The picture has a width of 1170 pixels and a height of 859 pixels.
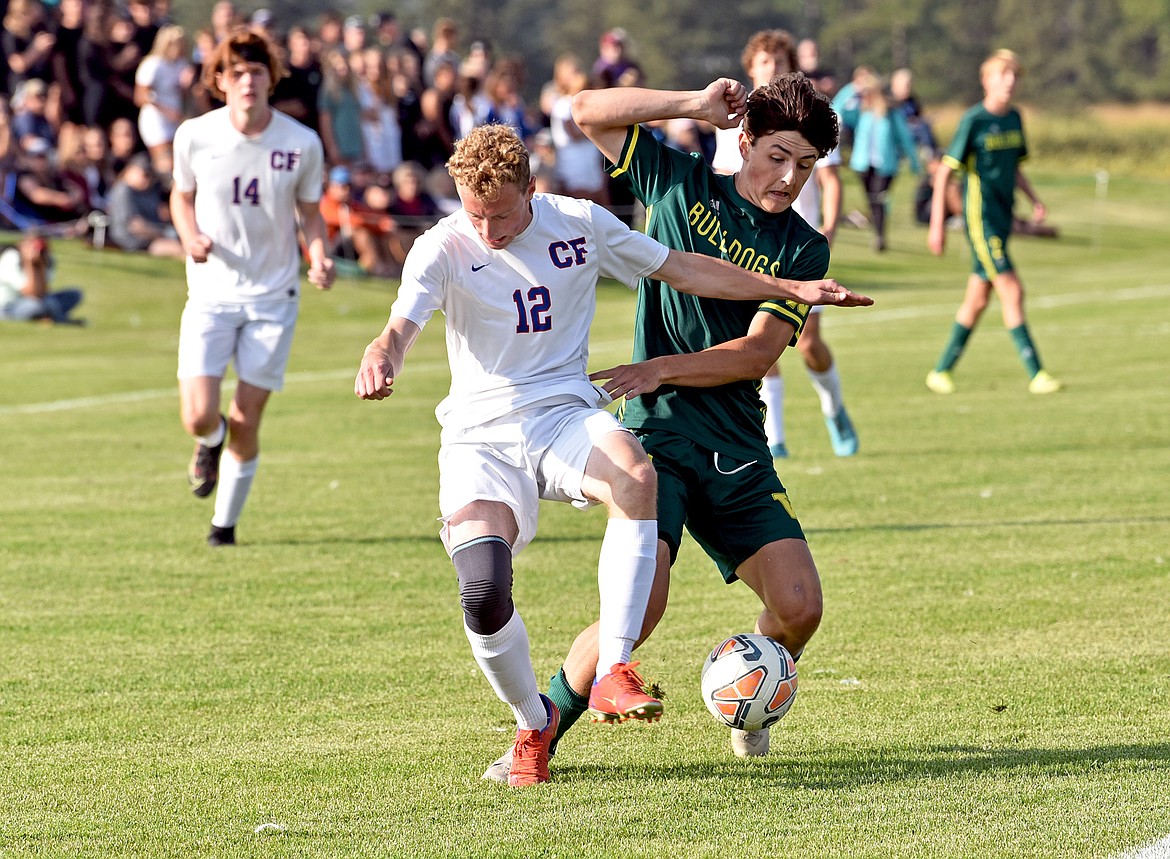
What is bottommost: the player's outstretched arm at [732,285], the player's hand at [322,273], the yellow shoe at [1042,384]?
the yellow shoe at [1042,384]

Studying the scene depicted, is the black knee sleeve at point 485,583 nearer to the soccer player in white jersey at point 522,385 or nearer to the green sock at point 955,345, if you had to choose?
the soccer player in white jersey at point 522,385

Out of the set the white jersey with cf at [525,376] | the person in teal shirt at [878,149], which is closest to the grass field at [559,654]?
the white jersey with cf at [525,376]

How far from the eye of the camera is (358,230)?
21172 millimetres

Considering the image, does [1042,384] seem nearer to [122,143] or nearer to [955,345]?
[955,345]

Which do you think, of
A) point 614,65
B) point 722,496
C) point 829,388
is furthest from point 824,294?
point 614,65

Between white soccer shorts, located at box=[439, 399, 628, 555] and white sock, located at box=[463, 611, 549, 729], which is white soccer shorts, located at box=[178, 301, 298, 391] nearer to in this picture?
white soccer shorts, located at box=[439, 399, 628, 555]

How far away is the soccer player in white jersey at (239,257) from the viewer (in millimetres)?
8711

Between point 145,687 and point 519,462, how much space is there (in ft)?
6.59

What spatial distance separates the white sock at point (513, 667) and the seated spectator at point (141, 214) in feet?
52.7

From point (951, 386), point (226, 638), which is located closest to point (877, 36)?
point (951, 386)

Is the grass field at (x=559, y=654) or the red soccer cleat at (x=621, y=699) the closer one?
the red soccer cleat at (x=621, y=699)

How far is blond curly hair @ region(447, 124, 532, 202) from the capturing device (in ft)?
15.7

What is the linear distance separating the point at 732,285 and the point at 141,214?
54.2 feet

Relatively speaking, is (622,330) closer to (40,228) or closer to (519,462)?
(40,228)
